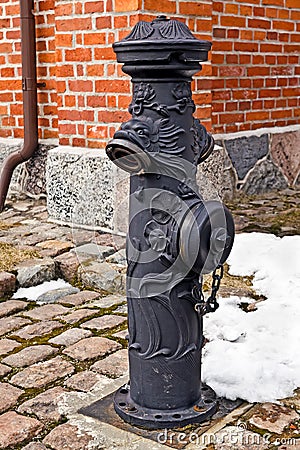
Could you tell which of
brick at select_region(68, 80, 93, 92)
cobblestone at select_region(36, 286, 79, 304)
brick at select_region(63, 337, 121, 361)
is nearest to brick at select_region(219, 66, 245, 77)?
brick at select_region(68, 80, 93, 92)

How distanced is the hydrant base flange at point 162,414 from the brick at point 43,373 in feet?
1.19

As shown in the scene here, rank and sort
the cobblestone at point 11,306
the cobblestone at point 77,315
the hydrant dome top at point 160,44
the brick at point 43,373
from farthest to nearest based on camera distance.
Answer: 1. the cobblestone at point 11,306
2. the cobblestone at point 77,315
3. the brick at point 43,373
4. the hydrant dome top at point 160,44

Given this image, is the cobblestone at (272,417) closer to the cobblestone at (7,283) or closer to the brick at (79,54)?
the cobblestone at (7,283)

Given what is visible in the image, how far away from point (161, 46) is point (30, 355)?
1453mm

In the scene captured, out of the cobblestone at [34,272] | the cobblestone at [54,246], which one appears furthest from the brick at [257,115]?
the cobblestone at [34,272]

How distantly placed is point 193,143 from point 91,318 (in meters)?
1.31

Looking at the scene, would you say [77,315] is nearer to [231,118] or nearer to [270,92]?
[231,118]

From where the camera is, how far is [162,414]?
2.24 metres

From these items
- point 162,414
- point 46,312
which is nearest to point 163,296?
point 162,414

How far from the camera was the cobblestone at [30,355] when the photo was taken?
2.76m

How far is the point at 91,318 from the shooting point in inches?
127

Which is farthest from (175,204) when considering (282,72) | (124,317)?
(282,72)

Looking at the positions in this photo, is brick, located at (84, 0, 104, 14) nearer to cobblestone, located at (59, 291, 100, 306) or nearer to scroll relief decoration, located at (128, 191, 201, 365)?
cobblestone, located at (59, 291, 100, 306)

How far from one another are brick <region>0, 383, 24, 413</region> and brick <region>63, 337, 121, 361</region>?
Answer: 0.33m
